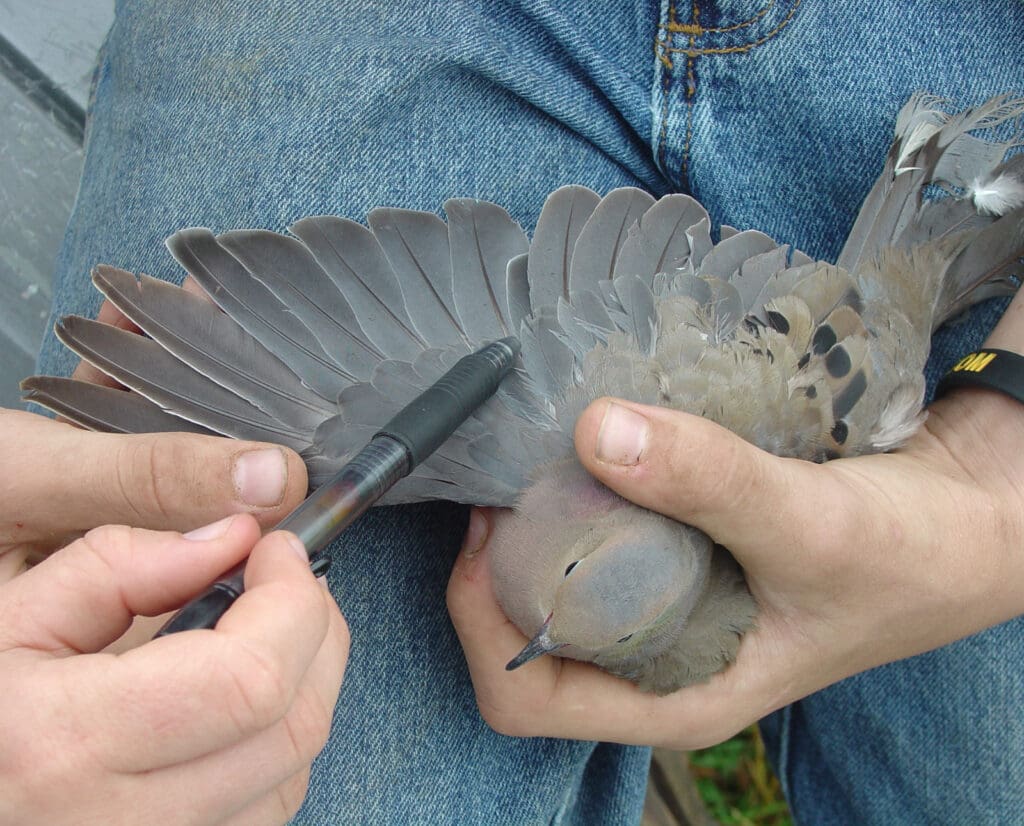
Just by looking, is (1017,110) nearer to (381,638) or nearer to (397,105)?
(397,105)

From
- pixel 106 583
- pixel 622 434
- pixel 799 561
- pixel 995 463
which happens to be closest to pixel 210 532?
pixel 106 583

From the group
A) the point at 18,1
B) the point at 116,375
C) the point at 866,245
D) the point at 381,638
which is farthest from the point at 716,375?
the point at 18,1

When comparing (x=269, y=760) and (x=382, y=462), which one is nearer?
(x=269, y=760)

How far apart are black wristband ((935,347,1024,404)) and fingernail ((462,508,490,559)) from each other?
3.61 feet

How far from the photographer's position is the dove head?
1.60m

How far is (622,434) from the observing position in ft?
4.56

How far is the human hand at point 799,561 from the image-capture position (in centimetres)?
142

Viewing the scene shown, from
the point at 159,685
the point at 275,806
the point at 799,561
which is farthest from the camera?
the point at 799,561

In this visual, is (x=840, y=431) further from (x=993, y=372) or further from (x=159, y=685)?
(x=159, y=685)

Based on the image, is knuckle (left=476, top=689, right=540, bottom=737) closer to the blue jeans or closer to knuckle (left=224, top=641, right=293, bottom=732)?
the blue jeans

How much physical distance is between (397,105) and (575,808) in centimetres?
188

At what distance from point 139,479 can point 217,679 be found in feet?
1.86

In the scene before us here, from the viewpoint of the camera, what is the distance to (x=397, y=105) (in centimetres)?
200

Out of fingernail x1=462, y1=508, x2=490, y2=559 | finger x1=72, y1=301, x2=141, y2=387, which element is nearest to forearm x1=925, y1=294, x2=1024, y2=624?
fingernail x1=462, y1=508, x2=490, y2=559
